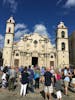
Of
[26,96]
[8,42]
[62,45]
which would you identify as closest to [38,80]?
[26,96]

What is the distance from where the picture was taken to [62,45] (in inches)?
1623

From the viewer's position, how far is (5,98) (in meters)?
10.8

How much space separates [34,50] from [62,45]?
7212mm

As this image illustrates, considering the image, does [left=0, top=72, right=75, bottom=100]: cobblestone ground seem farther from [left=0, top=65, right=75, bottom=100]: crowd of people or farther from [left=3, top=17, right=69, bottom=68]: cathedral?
[left=3, top=17, right=69, bottom=68]: cathedral

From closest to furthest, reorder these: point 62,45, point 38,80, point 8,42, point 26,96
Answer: point 26,96 → point 38,80 → point 8,42 → point 62,45

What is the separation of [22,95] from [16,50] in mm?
28405

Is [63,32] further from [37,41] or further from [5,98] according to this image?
[5,98]

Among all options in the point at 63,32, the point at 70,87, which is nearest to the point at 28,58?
the point at 63,32

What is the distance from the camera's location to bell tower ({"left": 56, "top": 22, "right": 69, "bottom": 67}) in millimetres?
39031

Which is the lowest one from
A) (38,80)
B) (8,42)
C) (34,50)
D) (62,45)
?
(38,80)

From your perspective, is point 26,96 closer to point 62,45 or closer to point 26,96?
point 26,96

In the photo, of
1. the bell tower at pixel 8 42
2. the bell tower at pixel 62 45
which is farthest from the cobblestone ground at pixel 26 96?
the bell tower at pixel 62 45

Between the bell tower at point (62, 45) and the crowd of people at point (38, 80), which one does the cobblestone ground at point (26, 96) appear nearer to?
the crowd of people at point (38, 80)

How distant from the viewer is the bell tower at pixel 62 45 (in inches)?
1537
